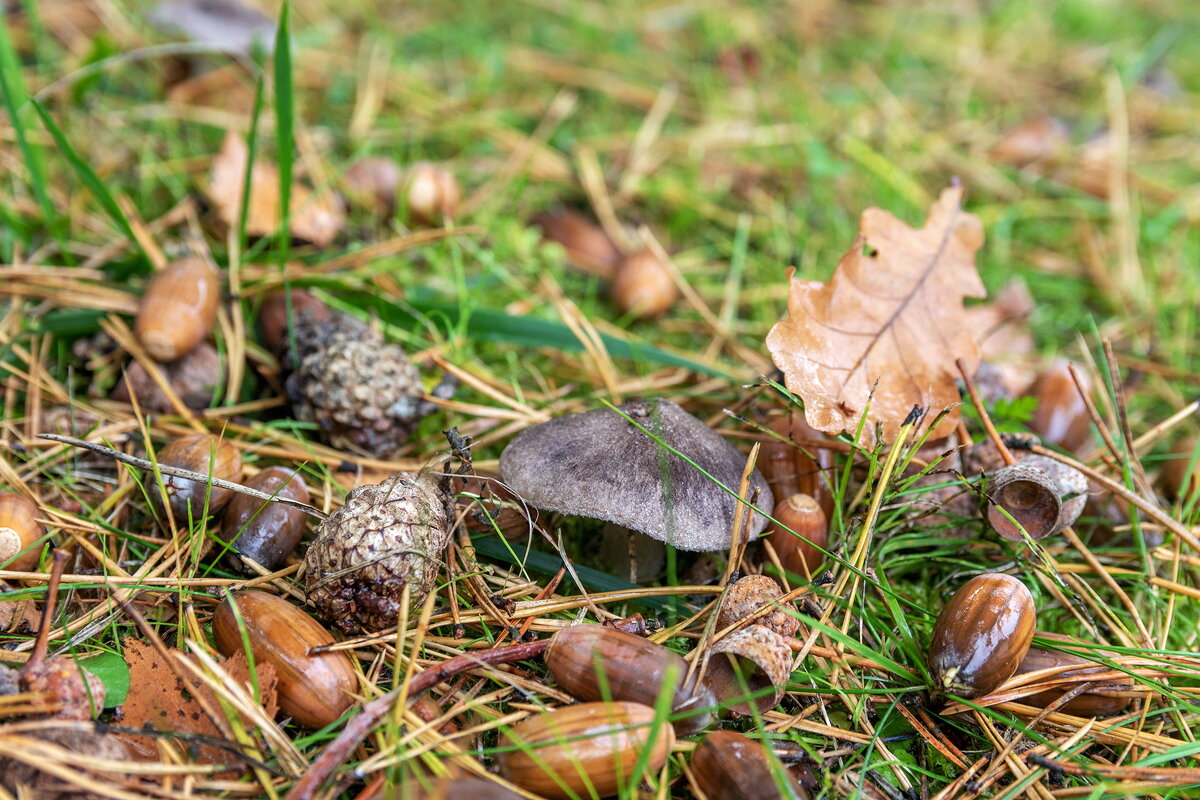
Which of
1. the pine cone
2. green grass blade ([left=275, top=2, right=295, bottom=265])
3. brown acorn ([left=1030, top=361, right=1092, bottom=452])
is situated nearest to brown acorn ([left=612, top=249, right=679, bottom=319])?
the pine cone

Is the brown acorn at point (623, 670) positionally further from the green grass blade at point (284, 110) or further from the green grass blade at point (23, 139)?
the green grass blade at point (23, 139)

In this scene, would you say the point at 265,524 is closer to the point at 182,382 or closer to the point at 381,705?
the point at 381,705

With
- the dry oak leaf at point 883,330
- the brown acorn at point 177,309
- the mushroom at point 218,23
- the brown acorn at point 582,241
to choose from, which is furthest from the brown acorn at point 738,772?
the mushroom at point 218,23

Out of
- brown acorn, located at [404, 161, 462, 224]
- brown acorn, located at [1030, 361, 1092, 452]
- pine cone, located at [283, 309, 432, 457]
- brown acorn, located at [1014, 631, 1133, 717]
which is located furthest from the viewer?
brown acorn, located at [404, 161, 462, 224]

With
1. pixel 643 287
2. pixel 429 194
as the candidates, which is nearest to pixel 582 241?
pixel 643 287

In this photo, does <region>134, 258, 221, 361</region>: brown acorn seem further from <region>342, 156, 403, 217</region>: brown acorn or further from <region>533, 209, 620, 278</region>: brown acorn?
<region>533, 209, 620, 278</region>: brown acorn

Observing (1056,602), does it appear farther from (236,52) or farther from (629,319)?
(236,52)
